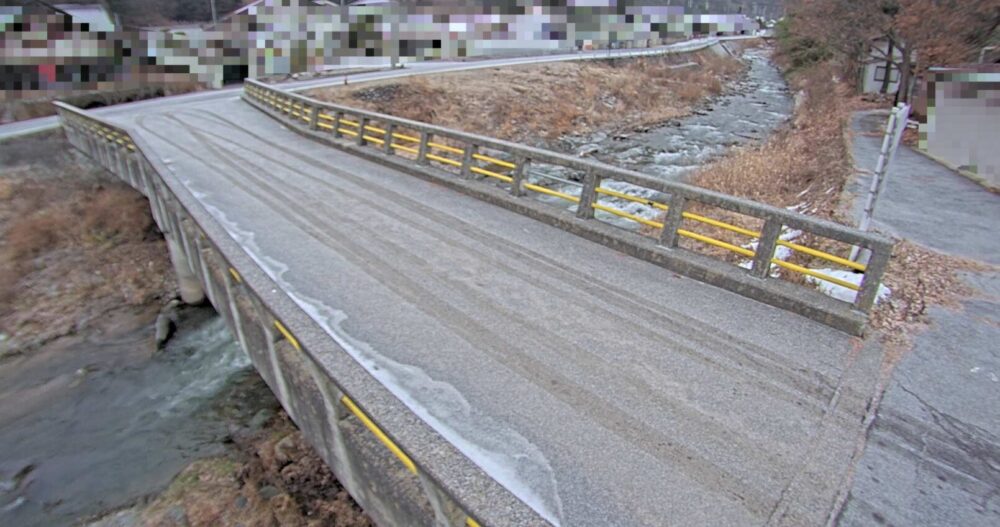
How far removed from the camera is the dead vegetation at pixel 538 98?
2638 cm

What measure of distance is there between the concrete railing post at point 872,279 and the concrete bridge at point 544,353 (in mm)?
19

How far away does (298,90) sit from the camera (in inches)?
1051

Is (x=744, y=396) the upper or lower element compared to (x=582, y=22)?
lower

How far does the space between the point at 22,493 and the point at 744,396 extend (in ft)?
29.8

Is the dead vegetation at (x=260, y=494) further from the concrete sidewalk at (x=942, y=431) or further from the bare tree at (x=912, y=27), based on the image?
the bare tree at (x=912, y=27)

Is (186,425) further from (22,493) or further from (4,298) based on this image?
(4,298)

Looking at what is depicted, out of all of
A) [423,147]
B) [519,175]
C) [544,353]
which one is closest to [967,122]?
[519,175]

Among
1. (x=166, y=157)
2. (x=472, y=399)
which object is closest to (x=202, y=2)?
(x=166, y=157)

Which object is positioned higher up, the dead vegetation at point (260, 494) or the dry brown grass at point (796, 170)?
the dry brown grass at point (796, 170)

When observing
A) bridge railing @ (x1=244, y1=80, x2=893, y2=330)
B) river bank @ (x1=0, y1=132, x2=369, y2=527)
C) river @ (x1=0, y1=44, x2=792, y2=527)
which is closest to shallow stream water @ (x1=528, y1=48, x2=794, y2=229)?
bridge railing @ (x1=244, y1=80, x2=893, y2=330)

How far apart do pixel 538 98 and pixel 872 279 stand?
2742 cm

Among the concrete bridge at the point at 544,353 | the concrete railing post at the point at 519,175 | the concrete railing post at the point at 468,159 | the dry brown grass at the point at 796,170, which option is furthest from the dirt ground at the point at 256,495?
the dry brown grass at the point at 796,170

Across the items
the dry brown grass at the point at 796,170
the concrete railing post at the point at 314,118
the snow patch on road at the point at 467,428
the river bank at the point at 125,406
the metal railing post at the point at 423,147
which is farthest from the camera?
the concrete railing post at the point at 314,118

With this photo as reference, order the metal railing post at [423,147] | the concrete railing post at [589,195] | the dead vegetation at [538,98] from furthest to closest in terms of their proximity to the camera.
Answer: the dead vegetation at [538,98], the metal railing post at [423,147], the concrete railing post at [589,195]
